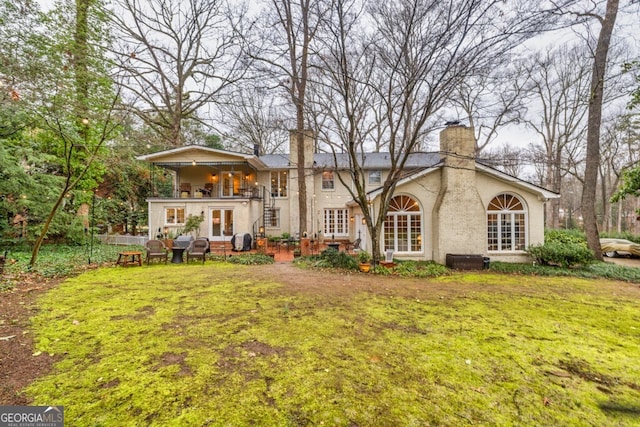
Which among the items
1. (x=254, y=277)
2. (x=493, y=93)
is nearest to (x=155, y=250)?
(x=254, y=277)

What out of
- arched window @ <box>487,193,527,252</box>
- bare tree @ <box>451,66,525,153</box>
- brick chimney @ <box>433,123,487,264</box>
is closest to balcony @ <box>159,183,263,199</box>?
brick chimney @ <box>433,123,487,264</box>

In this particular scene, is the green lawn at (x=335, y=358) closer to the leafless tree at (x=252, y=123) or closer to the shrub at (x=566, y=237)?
the shrub at (x=566, y=237)

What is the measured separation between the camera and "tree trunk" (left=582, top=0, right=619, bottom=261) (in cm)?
1033

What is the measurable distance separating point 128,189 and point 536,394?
2254 centimetres

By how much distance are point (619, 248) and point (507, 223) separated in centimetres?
803

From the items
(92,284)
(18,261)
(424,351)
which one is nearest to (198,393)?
(424,351)

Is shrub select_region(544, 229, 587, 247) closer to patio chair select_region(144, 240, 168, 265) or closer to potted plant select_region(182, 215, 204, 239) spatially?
potted plant select_region(182, 215, 204, 239)

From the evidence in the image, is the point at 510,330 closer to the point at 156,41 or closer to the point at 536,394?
the point at 536,394

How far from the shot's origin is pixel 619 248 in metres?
13.4

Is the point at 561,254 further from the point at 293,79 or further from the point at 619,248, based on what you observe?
the point at 293,79

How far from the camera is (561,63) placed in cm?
1808

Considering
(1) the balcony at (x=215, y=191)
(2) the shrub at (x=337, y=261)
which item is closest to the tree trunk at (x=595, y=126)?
(2) the shrub at (x=337, y=261)

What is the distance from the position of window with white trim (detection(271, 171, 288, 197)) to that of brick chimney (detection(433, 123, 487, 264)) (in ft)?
36.1

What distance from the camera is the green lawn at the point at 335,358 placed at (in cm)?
238
